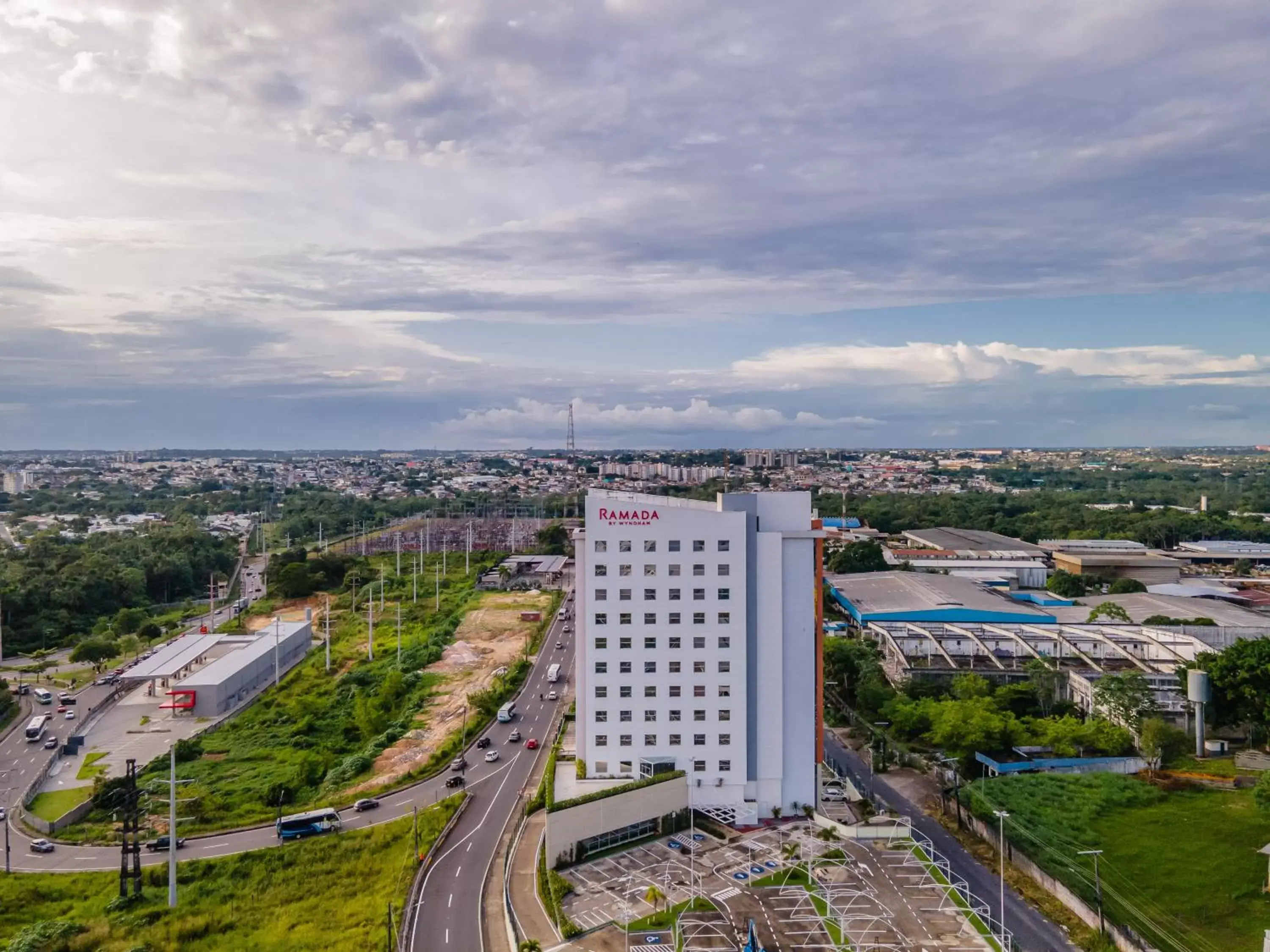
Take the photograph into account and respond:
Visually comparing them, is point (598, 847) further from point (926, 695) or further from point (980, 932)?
point (926, 695)

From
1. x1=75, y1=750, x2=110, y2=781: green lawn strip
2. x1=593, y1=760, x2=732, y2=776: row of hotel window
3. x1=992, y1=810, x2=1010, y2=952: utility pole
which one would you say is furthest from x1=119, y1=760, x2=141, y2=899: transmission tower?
x1=992, y1=810, x2=1010, y2=952: utility pole

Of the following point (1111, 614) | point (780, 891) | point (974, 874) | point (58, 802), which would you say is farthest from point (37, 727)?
point (1111, 614)

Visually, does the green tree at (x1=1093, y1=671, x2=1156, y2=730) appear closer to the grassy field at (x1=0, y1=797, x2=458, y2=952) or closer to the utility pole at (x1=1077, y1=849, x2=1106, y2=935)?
the utility pole at (x1=1077, y1=849, x2=1106, y2=935)

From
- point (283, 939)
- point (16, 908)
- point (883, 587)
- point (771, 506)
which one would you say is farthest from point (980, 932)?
point (883, 587)

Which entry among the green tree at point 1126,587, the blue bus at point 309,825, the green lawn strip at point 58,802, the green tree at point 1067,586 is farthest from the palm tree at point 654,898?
the green tree at point 1126,587

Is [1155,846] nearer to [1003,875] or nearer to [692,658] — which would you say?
[1003,875]

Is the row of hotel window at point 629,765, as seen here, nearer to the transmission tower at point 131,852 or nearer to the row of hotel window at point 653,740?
the row of hotel window at point 653,740
